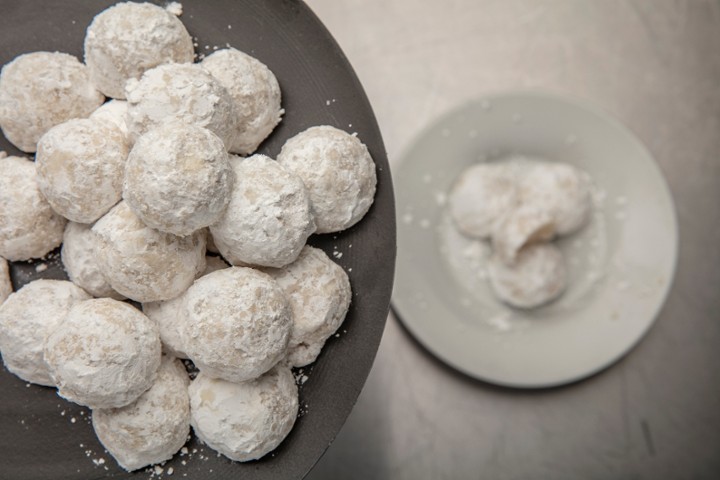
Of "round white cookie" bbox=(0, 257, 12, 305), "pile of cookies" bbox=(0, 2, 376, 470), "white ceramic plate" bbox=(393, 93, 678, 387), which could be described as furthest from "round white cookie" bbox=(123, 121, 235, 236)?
"white ceramic plate" bbox=(393, 93, 678, 387)

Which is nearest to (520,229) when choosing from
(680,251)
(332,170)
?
(680,251)

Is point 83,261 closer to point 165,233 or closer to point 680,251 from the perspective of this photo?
point 165,233

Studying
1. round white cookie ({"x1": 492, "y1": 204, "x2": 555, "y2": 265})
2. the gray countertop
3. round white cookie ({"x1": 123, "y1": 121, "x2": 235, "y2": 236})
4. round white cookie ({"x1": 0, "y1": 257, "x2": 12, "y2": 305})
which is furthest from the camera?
the gray countertop

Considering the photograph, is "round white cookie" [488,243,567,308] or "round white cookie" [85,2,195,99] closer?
"round white cookie" [85,2,195,99]

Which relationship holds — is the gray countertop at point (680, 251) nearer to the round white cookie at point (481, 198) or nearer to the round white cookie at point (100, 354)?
the round white cookie at point (481, 198)

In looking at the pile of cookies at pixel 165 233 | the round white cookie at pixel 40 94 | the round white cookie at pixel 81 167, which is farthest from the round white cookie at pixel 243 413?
the round white cookie at pixel 40 94

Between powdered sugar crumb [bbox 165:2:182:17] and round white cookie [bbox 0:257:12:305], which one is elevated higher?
powdered sugar crumb [bbox 165:2:182:17]

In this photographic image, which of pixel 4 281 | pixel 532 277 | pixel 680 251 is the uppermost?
pixel 680 251

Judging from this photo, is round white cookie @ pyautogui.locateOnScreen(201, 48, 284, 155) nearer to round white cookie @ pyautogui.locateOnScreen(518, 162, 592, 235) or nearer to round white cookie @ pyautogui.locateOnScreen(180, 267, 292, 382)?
round white cookie @ pyautogui.locateOnScreen(180, 267, 292, 382)
